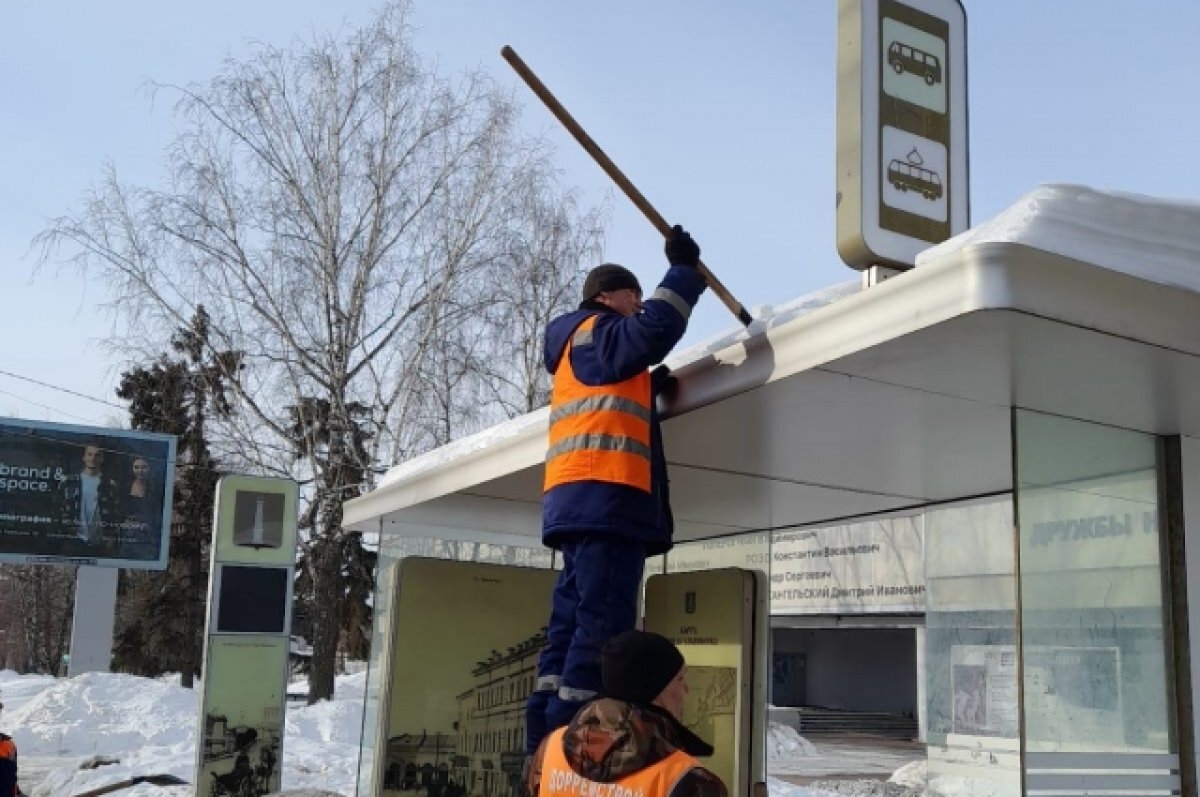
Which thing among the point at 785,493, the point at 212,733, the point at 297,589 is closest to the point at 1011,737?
the point at 785,493

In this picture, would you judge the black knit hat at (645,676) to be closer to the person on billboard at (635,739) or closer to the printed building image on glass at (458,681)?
the person on billboard at (635,739)

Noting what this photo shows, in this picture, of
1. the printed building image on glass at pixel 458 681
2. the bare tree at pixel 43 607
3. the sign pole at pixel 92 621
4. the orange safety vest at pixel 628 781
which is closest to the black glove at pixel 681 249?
the orange safety vest at pixel 628 781

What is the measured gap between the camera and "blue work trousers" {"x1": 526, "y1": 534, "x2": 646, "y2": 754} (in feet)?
12.4

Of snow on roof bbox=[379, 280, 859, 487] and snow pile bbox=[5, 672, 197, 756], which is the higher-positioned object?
snow on roof bbox=[379, 280, 859, 487]

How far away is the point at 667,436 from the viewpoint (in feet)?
16.5

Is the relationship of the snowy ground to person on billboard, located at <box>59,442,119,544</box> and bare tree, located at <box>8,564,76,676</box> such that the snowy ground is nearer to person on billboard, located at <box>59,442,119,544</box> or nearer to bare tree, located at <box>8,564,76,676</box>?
person on billboard, located at <box>59,442,119,544</box>

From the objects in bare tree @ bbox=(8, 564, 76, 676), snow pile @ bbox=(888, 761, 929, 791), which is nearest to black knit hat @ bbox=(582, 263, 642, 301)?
snow pile @ bbox=(888, 761, 929, 791)

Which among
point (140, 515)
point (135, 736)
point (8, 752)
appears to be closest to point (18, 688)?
point (140, 515)

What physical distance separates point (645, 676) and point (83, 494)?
23024 mm

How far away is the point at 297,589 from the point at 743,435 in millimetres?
30110

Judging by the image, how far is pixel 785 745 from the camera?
78.6 ft

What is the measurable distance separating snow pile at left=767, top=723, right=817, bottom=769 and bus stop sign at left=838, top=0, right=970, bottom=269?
18.1 metres

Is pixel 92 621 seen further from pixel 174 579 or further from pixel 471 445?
pixel 471 445

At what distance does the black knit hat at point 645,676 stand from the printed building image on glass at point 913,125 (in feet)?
10.6
